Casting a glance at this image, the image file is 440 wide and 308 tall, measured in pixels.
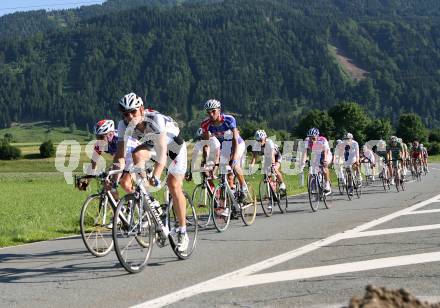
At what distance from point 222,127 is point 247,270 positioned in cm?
503

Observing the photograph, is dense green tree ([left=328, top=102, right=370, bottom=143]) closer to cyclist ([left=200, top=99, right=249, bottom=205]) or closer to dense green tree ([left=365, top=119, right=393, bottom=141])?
dense green tree ([left=365, top=119, right=393, bottom=141])

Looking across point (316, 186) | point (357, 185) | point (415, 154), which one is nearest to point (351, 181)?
point (357, 185)

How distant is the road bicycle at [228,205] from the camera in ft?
36.2

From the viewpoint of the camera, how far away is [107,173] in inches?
311

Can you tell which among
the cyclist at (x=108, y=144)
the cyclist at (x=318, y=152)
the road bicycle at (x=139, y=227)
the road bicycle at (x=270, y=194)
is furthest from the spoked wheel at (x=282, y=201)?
the road bicycle at (x=139, y=227)

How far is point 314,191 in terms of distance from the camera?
1514cm

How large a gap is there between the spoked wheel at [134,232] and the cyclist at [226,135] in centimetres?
415

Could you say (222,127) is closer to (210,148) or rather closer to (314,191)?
(210,148)

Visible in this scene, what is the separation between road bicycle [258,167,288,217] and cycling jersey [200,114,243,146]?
8.82 feet

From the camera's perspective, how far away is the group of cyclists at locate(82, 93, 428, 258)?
298 inches

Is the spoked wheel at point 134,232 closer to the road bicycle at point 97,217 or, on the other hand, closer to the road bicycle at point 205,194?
the road bicycle at point 97,217

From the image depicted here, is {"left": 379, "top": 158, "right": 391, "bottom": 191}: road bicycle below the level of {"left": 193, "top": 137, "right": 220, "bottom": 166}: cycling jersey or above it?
below

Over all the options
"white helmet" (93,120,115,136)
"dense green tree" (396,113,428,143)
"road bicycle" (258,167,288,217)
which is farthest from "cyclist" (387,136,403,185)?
"dense green tree" (396,113,428,143)

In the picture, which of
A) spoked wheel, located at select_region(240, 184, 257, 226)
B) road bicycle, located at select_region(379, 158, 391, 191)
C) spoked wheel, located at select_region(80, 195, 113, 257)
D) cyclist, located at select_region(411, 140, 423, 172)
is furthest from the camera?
cyclist, located at select_region(411, 140, 423, 172)
